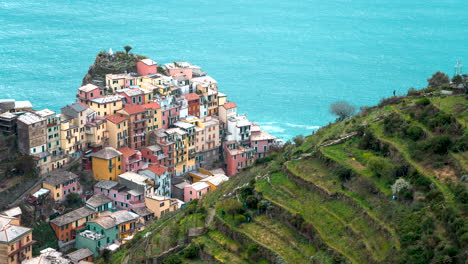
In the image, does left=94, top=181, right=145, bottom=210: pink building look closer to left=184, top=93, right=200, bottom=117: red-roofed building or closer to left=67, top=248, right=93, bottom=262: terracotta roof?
left=67, top=248, right=93, bottom=262: terracotta roof

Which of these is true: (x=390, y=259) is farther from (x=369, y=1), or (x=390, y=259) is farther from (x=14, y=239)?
(x=369, y=1)

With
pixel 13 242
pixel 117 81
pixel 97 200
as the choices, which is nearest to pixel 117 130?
pixel 117 81

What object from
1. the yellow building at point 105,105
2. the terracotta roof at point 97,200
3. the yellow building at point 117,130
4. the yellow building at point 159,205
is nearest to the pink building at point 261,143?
the yellow building at point 117,130

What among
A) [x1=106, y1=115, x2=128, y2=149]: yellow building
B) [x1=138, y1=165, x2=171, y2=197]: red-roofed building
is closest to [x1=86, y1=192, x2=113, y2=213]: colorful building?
[x1=138, y1=165, x2=171, y2=197]: red-roofed building

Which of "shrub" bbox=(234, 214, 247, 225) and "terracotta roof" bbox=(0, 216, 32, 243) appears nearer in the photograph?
"shrub" bbox=(234, 214, 247, 225)

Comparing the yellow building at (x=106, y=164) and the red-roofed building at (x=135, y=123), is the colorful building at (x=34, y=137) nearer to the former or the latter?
the yellow building at (x=106, y=164)

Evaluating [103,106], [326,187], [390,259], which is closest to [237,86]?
[103,106]
